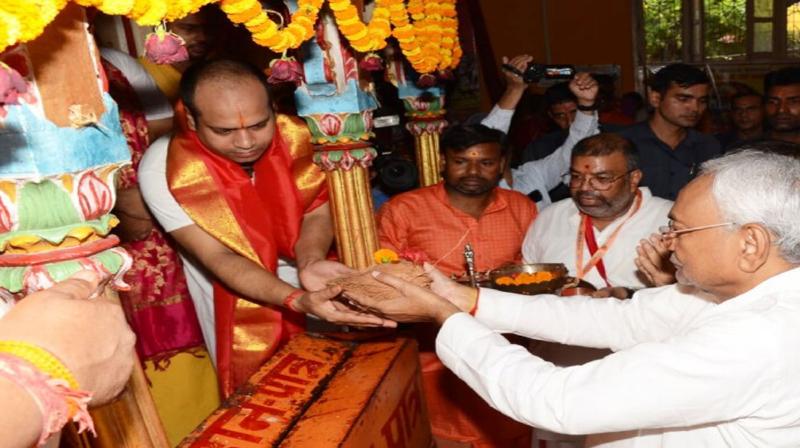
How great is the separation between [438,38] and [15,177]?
104 inches

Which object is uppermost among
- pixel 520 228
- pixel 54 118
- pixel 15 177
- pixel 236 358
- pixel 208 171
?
pixel 54 118

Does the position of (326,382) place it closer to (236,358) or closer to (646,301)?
(236,358)

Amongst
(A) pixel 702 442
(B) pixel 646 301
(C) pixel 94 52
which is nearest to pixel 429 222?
(B) pixel 646 301

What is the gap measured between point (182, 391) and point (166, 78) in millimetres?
1604

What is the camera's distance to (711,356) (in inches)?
59.4

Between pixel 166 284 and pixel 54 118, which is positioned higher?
pixel 54 118

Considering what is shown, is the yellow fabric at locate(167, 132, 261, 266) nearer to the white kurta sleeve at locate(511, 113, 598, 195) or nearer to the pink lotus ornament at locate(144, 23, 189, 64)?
the pink lotus ornament at locate(144, 23, 189, 64)

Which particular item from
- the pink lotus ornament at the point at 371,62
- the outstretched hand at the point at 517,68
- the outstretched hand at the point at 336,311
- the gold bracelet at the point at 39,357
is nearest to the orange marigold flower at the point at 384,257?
the outstretched hand at the point at 336,311

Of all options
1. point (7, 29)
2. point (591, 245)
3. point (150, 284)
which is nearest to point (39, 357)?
point (7, 29)

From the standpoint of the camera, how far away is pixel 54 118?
4.58ft

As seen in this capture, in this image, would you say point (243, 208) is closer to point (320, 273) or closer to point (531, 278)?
point (320, 273)

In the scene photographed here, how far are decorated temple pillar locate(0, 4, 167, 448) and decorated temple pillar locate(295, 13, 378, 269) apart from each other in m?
1.29

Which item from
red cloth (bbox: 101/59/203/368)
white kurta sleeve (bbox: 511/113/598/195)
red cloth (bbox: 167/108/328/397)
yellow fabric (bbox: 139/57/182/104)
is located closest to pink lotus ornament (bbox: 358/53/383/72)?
red cloth (bbox: 167/108/328/397)

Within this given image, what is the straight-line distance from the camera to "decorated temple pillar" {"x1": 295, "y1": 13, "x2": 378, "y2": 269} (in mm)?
2723
